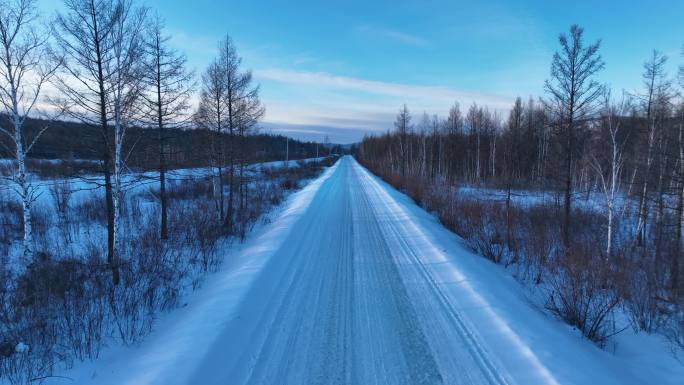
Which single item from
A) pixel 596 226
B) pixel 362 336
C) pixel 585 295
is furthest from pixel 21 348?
pixel 596 226

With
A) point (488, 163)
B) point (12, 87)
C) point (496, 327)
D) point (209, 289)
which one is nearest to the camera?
point (496, 327)

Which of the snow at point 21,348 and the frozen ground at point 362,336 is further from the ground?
the frozen ground at point 362,336

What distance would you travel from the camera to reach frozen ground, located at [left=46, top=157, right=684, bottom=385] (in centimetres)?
349

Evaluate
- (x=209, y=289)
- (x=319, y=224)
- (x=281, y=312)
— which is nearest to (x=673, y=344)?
(x=281, y=312)

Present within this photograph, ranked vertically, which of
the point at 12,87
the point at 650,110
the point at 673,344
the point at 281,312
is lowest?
the point at 673,344

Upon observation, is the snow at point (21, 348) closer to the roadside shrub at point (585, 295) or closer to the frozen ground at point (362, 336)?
the frozen ground at point (362, 336)

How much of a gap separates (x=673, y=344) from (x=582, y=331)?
130cm

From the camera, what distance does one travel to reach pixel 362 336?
14.0ft

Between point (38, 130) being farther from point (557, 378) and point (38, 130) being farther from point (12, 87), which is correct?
point (557, 378)

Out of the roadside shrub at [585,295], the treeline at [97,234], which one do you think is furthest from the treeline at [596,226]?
the treeline at [97,234]

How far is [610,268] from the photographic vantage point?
6.78 meters

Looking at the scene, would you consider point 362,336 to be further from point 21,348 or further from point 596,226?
point 596,226

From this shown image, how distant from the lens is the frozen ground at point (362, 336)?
11.5 ft

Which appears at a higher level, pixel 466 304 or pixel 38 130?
pixel 38 130
